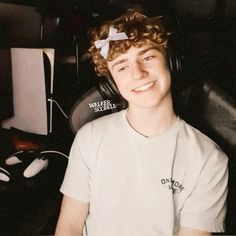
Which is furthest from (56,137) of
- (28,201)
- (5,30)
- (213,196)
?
(213,196)

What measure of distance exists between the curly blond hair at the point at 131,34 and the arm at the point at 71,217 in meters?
0.48

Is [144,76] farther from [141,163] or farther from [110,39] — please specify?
[141,163]

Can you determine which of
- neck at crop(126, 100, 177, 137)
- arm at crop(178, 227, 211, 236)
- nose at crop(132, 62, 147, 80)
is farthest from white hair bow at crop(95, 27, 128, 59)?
arm at crop(178, 227, 211, 236)

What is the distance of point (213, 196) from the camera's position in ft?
3.56

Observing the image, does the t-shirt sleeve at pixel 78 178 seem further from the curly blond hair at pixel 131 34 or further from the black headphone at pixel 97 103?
the curly blond hair at pixel 131 34

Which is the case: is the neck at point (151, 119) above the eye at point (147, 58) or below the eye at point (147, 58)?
below

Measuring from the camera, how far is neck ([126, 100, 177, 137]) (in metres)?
1.16

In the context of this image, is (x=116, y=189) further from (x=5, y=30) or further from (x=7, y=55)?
(x=5, y=30)

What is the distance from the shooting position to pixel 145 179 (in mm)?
1146

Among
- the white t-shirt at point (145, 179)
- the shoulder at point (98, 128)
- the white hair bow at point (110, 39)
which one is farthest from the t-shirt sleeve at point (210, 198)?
the white hair bow at point (110, 39)

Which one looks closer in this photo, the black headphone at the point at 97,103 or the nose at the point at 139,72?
the nose at the point at 139,72

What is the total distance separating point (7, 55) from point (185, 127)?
2.58ft

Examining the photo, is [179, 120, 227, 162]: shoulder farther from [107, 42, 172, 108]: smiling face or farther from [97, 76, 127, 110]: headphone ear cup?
[97, 76, 127, 110]: headphone ear cup

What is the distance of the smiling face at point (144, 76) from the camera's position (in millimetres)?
1095
